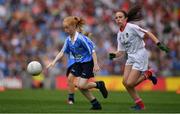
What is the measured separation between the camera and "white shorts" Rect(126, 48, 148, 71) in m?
15.4

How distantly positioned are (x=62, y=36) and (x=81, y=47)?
17.8m

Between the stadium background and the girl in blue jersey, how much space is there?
15.4 meters

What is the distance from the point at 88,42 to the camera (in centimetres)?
1550

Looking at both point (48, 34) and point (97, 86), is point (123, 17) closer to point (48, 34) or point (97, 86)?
point (97, 86)

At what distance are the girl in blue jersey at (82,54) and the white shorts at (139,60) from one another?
0.91 metres

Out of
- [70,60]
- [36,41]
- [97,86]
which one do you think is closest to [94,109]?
[97,86]

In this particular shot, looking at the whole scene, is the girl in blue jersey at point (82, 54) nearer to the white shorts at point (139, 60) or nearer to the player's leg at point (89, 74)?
the player's leg at point (89, 74)

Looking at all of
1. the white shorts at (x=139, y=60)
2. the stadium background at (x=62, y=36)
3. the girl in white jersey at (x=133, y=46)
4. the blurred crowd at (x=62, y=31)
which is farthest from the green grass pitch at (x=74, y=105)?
the blurred crowd at (x=62, y=31)

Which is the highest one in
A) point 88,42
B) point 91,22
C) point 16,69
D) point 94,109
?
point 91,22

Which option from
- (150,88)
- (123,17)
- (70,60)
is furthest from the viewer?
(150,88)

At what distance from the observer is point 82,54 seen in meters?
15.8

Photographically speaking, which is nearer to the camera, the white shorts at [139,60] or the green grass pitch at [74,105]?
the green grass pitch at [74,105]

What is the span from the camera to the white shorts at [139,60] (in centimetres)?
1542

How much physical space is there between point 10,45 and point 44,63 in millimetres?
2073
